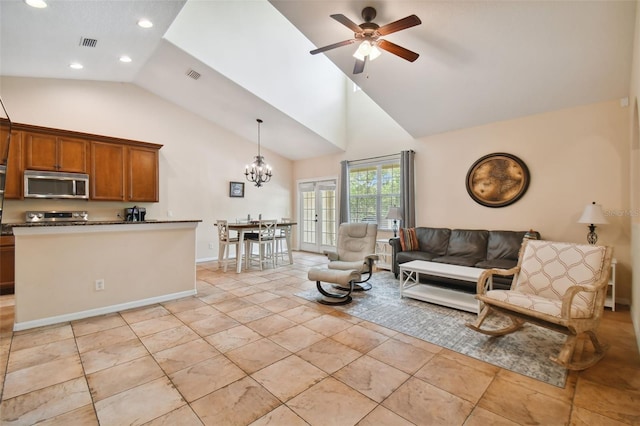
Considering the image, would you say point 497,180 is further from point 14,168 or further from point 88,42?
point 14,168

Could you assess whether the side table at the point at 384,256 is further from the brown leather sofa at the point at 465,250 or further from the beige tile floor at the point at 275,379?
the beige tile floor at the point at 275,379

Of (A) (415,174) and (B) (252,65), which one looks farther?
(A) (415,174)

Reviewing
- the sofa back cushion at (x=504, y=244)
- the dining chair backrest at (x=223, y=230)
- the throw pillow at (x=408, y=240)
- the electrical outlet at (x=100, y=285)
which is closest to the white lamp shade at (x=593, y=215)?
the sofa back cushion at (x=504, y=244)

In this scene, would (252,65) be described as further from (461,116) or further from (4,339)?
(4,339)

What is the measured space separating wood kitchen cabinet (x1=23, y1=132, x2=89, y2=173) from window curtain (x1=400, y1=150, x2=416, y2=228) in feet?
18.6

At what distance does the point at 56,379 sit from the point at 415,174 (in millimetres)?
5522

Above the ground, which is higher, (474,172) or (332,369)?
(474,172)

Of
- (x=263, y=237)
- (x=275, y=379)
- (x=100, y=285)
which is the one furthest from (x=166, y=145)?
(x=275, y=379)

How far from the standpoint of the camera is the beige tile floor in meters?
1.66

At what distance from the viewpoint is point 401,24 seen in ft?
8.21

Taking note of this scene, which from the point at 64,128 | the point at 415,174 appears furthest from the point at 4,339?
the point at 415,174

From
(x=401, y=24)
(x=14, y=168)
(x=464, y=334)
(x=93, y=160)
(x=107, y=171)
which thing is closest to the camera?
(x=401, y=24)

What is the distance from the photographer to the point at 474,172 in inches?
189

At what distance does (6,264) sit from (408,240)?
6.16 m
